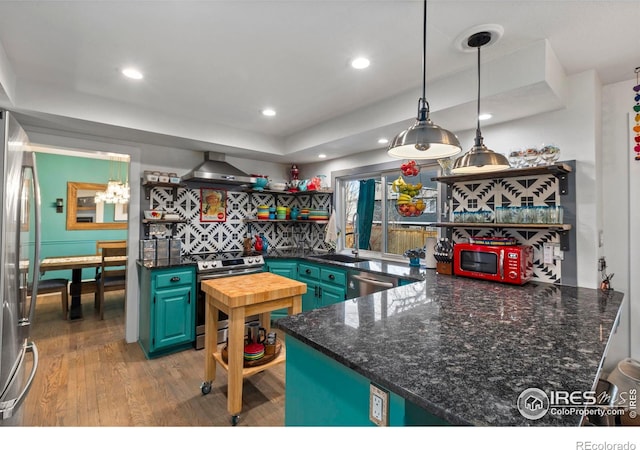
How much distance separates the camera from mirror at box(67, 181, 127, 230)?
5562 millimetres

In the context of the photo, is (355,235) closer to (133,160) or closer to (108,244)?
(133,160)

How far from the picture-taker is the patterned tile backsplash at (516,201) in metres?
2.26

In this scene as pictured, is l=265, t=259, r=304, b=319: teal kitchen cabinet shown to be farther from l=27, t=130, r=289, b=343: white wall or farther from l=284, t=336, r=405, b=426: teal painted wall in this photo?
l=284, t=336, r=405, b=426: teal painted wall

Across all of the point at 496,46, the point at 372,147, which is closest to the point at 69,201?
the point at 372,147

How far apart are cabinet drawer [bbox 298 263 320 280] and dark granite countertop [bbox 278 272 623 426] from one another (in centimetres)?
169

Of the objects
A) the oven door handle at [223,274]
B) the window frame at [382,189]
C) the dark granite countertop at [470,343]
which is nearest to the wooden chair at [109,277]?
the oven door handle at [223,274]

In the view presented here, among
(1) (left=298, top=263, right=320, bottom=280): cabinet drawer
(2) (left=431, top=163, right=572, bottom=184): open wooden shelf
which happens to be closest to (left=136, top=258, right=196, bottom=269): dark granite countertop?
(1) (left=298, top=263, right=320, bottom=280): cabinet drawer

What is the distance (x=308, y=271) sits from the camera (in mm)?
3615

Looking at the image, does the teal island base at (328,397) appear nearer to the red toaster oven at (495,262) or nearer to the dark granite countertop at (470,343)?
the dark granite countertop at (470,343)

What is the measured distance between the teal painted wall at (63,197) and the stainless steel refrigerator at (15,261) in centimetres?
468

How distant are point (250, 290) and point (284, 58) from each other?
5.19ft

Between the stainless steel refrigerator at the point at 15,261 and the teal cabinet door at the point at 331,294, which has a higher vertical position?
the stainless steel refrigerator at the point at 15,261

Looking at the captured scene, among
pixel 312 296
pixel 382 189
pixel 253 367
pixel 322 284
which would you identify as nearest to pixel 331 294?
pixel 322 284

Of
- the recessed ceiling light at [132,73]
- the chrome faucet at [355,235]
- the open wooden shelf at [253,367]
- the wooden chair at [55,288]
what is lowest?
the open wooden shelf at [253,367]
